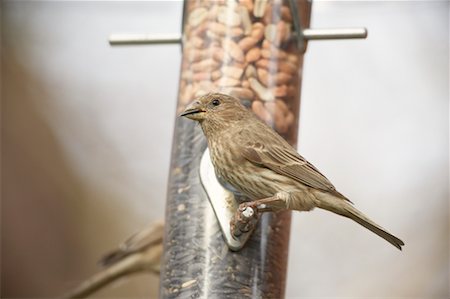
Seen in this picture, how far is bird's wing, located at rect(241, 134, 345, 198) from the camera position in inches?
142

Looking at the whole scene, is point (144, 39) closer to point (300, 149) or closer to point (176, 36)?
point (176, 36)

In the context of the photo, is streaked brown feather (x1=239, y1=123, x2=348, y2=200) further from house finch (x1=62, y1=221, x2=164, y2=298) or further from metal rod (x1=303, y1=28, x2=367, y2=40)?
house finch (x1=62, y1=221, x2=164, y2=298)

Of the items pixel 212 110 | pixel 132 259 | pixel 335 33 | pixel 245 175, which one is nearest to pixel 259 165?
pixel 245 175

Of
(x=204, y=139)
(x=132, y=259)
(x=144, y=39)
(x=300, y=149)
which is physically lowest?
(x=132, y=259)

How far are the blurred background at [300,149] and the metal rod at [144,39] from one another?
9.87 ft

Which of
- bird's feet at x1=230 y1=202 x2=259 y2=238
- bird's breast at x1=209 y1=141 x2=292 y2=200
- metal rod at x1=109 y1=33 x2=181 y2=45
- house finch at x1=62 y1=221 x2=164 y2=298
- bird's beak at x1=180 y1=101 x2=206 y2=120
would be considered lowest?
house finch at x1=62 y1=221 x2=164 y2=298

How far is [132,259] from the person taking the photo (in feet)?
18.1

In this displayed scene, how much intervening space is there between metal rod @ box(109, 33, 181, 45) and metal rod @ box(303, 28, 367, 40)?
0.68 m

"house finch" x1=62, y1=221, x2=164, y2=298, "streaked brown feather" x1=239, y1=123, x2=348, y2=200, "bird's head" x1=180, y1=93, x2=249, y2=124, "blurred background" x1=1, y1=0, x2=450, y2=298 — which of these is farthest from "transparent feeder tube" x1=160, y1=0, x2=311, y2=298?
"blurred background" x1=1, y1=0, x2=450, y2=298

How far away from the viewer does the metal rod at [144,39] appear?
4605 millimetres

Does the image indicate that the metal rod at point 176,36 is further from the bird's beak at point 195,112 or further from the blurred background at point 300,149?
the blurred background at point 300,149

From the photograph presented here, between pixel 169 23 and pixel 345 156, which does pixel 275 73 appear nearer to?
pixel 345 156

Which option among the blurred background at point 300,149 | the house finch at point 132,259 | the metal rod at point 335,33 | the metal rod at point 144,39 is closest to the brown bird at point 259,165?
the metal rod at point 335,33

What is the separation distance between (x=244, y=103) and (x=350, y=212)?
0.88 m
